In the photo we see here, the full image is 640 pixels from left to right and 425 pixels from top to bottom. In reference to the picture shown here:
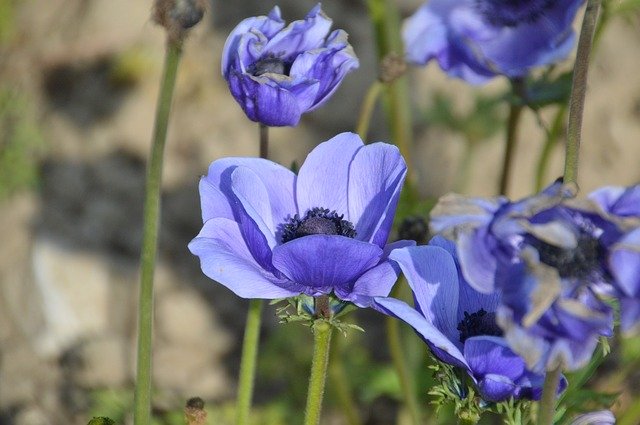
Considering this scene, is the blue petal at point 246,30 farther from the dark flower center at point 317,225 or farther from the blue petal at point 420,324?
the blue petal at point 420,324

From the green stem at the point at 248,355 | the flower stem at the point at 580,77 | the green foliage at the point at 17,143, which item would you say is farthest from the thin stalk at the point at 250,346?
the green foliage at the point at 17,143

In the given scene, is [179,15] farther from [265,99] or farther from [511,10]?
[511,10]

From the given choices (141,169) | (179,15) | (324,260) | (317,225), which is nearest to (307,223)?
(317,225)

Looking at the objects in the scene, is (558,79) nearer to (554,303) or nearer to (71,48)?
(554,303)

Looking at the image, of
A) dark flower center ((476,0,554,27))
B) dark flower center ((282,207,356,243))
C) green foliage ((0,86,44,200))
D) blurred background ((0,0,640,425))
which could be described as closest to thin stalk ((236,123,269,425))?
dark flower center ((282,207,356,243))

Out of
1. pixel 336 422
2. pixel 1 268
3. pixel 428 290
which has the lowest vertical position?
pixel 336 422

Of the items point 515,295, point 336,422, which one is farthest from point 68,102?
point 515,295
